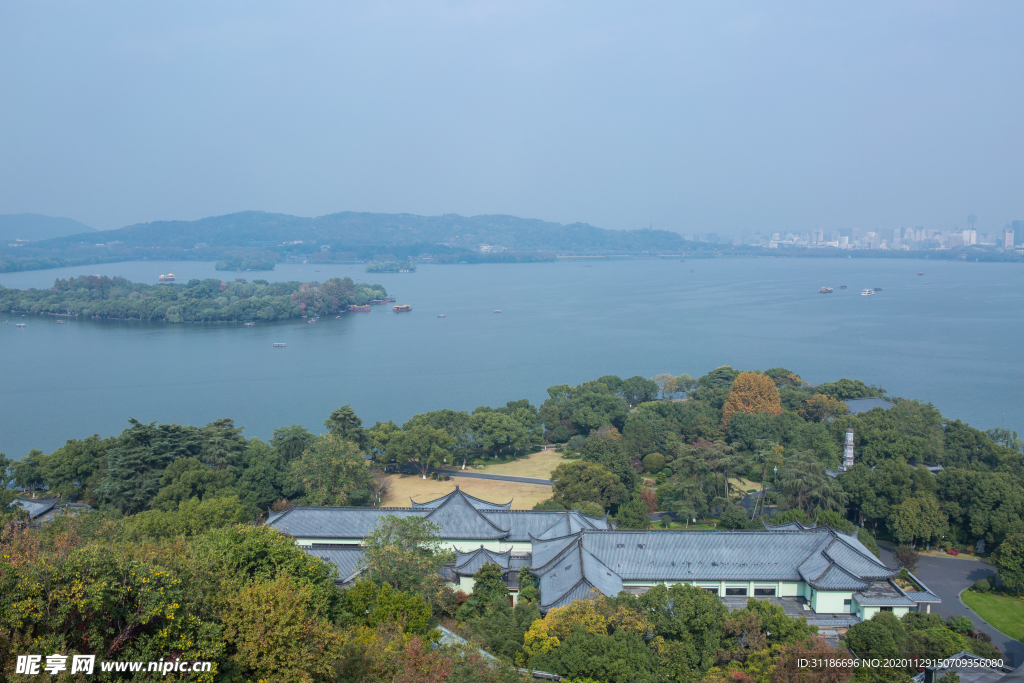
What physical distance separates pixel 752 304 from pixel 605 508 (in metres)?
48.1

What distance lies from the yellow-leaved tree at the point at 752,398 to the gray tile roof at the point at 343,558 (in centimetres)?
1389

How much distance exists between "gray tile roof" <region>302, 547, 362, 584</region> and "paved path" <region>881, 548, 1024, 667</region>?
9548 millimetres

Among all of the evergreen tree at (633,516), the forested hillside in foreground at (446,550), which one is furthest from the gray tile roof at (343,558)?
the evergreen tree at (633,516)

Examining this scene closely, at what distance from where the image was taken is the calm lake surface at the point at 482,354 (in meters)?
27.3

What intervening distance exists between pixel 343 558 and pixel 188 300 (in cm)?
4489

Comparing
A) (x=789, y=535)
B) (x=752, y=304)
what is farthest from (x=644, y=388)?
(x=752, y=304)

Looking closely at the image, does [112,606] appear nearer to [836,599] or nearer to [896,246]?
[836,599]

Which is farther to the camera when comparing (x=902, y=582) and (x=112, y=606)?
(x=902, y=582)

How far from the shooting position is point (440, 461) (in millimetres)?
18547

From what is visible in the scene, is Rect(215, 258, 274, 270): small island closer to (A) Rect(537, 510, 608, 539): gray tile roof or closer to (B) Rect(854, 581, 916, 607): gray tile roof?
(A) Rect(537, 510, 608, 539): gray tile roof

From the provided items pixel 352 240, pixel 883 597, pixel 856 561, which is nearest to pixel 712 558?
pixel 856 561

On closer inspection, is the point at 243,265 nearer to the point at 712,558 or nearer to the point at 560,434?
the point at 560,434

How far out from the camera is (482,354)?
37750 mm

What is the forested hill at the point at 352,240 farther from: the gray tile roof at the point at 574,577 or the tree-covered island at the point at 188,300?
the gray tile roof at the point at 574,577
